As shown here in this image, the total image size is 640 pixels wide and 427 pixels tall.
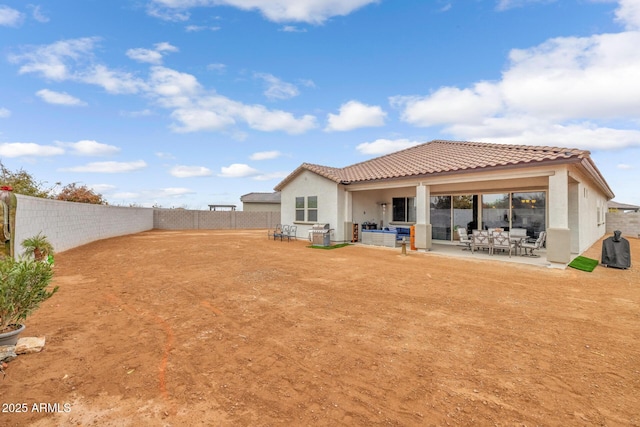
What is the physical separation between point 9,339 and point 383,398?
418 centimetres

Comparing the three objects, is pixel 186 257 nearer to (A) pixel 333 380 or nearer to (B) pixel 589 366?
(A) pixel 333 380

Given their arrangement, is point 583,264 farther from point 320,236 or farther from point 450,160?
point 320,236

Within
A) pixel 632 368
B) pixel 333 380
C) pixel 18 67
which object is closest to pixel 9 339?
pixel 333 380

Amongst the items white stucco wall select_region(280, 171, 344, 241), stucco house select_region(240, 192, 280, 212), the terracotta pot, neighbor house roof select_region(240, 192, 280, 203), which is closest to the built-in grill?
white stucco wall select_region(280, 171, 344, 241)

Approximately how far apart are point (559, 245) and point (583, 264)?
1478 millimetres

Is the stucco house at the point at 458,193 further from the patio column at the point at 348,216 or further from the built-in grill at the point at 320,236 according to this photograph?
the built-in grill at the point at 320,236

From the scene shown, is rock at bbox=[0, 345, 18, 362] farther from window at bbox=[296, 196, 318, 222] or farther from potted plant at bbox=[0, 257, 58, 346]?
window at bbox=[296, 196, 318, 222]

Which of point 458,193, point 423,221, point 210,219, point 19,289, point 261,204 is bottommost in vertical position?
point 19,289

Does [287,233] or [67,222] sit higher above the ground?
[67,222]

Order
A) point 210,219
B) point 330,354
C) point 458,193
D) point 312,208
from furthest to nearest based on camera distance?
point 210,219 → point 312,208 → point 458,193 → point 330,354

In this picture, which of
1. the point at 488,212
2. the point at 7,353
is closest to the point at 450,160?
the point at 488,212

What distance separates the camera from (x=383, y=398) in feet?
8.61

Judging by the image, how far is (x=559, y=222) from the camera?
345 inches

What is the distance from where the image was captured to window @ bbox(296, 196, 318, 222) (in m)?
16.1
